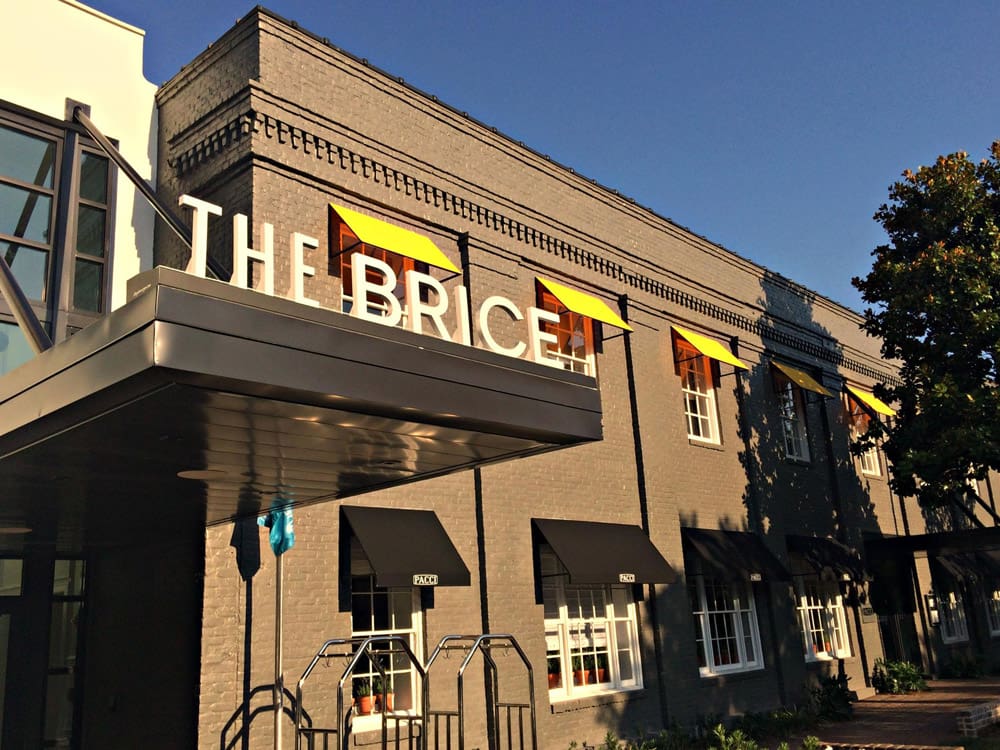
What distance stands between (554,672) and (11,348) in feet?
28.5

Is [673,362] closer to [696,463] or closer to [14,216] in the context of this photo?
[696,463]

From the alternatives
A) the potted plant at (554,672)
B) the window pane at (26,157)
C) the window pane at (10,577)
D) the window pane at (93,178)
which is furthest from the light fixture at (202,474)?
the potted plant at (554,672)

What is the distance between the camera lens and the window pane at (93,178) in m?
12.6

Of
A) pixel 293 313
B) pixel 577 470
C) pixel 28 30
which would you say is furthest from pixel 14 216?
pixel 577 470

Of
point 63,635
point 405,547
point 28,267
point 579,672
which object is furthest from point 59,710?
point 579,672

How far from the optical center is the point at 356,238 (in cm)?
1305

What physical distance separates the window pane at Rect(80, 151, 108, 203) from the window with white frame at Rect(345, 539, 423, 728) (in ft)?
18.8

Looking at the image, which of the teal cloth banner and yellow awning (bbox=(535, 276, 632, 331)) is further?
yellow awning (bbox=(535, 276, 632, 331))

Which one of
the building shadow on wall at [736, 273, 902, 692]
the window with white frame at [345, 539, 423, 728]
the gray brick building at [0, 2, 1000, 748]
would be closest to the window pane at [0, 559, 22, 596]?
the gray brick building at [0, 2, 1000, 748]

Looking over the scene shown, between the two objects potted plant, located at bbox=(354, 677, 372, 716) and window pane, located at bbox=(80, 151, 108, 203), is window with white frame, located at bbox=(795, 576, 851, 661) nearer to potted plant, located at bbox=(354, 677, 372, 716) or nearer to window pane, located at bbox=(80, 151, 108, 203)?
potted plant, located at bbox=(354, 677, 372, 716)

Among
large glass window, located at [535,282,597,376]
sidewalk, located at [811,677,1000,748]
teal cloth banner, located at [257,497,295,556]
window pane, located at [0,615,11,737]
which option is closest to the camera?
teal cloth banner, located at [257,497,295,556]

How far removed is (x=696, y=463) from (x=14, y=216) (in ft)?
40.2

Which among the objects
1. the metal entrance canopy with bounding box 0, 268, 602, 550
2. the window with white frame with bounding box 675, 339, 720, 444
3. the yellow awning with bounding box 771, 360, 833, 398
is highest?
the yellow awning with bounding box 771, 360, 833, 398

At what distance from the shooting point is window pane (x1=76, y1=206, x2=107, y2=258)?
12327mm
